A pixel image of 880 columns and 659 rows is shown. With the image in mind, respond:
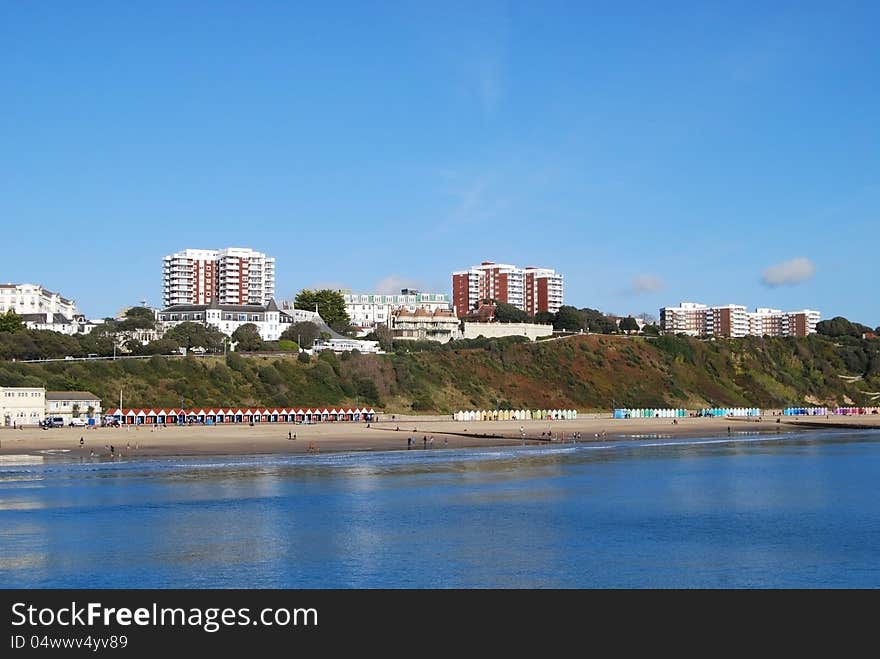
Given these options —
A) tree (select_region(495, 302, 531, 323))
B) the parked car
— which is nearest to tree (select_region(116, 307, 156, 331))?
the parked car

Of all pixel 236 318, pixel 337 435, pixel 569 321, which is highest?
pixel 569 321

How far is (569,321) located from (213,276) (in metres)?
64.7

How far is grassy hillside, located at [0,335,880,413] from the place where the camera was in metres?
82.2

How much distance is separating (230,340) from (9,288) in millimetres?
53007

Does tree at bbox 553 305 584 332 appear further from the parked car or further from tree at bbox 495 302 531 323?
the parked car

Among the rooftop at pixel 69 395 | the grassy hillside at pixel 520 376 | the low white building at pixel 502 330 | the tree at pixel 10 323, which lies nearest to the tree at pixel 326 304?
the low white building at pixel 502 330

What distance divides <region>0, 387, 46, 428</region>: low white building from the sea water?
58.6ft

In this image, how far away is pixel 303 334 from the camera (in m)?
119

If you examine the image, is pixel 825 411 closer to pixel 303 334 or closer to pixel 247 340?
pixel 303 334

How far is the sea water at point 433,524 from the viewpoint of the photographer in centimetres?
2411

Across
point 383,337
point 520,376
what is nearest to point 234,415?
point 520,376
